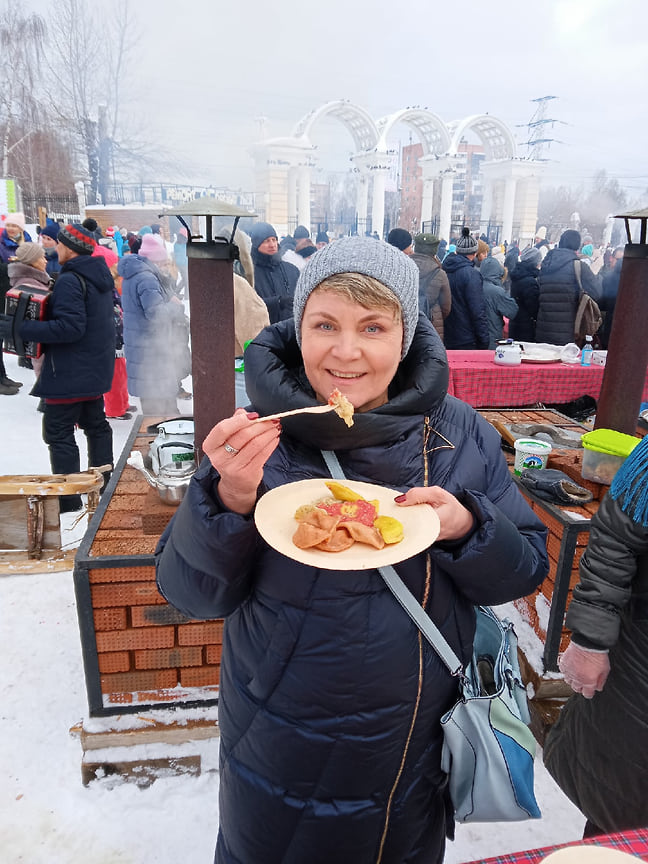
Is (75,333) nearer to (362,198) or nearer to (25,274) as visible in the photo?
(25,274)

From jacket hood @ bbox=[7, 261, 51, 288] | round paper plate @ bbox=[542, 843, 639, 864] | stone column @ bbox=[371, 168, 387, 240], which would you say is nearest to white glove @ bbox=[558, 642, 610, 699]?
round paper plate @ bbox=[542, 843, 639, 864]

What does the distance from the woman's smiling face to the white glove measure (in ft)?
3.31

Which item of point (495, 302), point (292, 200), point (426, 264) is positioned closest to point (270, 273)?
point (426, 264)

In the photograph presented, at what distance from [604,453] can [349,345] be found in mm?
2131

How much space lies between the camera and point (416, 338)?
156 cm

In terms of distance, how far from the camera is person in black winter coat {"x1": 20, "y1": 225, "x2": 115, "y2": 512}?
4.47 metres

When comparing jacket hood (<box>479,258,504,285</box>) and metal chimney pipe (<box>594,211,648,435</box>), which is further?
jacket hood (<box>479,258,504,285</box>)

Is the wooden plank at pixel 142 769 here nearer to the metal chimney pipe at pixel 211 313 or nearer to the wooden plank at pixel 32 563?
the metal chimney pipe at pixel 211 313

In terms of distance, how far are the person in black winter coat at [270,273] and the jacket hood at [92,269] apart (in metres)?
1.89

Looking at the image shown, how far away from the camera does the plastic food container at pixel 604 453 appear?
2811 millimetres

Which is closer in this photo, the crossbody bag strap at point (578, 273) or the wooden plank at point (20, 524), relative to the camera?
the wooden plank at point (20, 524)

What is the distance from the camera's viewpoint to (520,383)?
17.4 ft

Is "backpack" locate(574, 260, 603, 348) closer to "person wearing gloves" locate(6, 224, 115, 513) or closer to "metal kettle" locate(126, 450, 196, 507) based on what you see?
"person wearing gloves" locate(6, 224, 115, 513)

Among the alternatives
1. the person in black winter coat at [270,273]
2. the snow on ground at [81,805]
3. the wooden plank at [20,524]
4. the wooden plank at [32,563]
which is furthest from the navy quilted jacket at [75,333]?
the snow on ground at [81,805]
